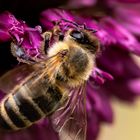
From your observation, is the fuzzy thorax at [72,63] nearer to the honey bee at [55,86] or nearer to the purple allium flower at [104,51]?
the honey bee at [55,86]

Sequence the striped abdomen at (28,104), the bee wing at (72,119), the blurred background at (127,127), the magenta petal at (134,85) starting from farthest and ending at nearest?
the blurred background at (127,127), the magenta petal at (134,85), the bee wing at (72,119), the striped abdomen at (28,104)

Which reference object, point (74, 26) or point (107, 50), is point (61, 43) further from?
point (107, 50)

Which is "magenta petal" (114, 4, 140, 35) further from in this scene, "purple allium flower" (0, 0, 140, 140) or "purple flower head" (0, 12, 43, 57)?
"purple flower head" (0, 12, 43, 57)

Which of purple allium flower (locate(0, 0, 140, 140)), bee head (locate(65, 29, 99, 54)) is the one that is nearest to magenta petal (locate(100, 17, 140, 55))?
purple allium flower (locate(0, 0, 140, 140))

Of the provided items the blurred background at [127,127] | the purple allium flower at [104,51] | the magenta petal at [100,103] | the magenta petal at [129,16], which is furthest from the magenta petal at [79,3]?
the blurred background at [127,127]

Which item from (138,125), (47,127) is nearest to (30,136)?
(47,127)

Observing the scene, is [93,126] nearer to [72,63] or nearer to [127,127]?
[72,63]
